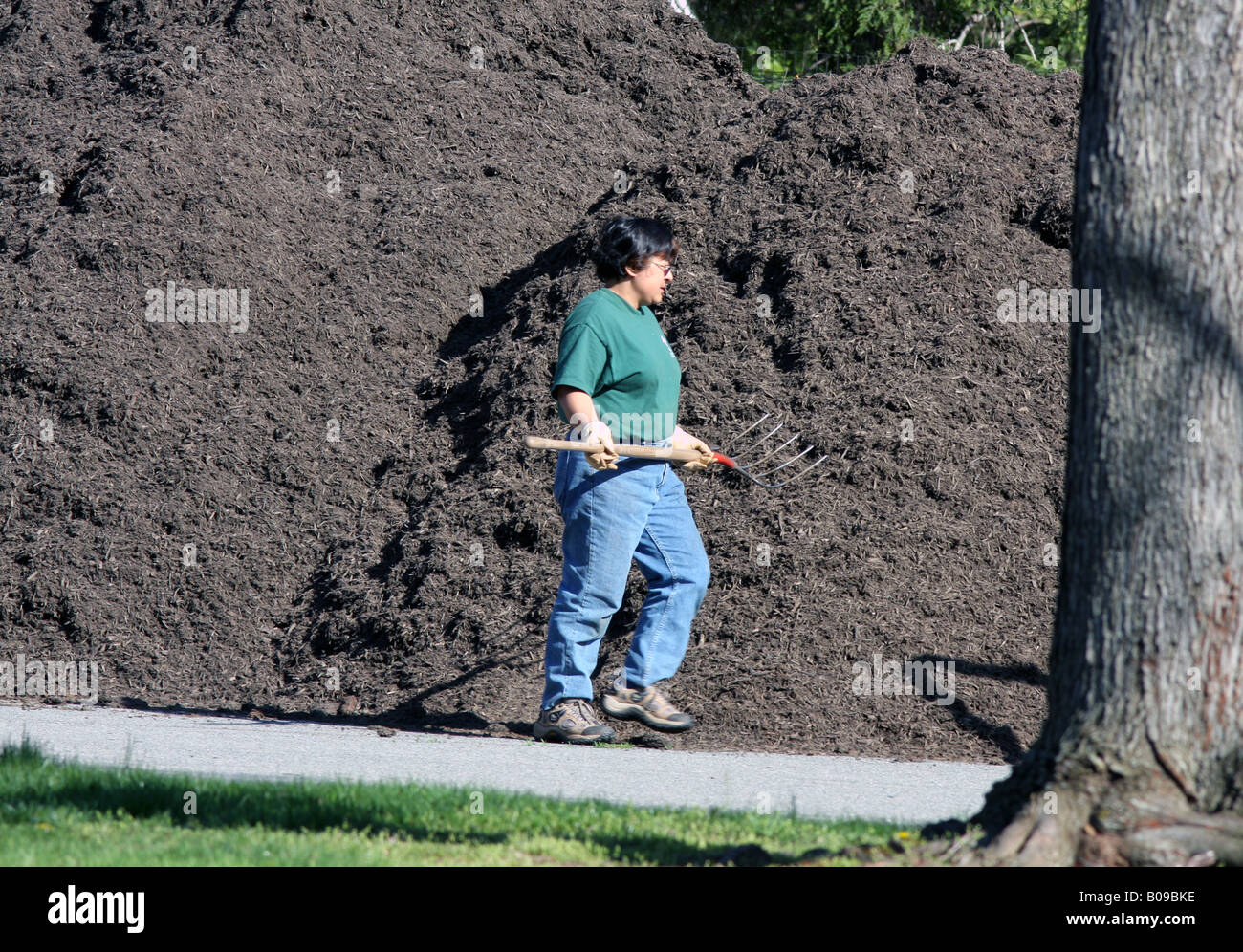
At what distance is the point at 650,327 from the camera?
5477mm

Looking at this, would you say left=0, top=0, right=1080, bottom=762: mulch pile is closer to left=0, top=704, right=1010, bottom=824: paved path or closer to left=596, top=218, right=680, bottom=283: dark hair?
left=0, top=704, right=1010, bottom=824: paved path

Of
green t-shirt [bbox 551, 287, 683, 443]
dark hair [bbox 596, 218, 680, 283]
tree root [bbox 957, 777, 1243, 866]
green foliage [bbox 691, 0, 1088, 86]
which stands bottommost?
tree root [bbox 957, 777, 1243, 866]

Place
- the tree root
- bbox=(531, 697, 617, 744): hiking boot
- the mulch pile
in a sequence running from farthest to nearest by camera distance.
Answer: the mulch pile < bbox=(531, 697, 617, 744): hiking boot < the tree root

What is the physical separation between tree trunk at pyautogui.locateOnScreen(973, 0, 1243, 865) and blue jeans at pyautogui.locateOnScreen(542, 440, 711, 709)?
242 cm

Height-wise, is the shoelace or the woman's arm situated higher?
the woman's arm

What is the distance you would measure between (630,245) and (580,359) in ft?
1.84

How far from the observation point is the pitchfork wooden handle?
495 cm

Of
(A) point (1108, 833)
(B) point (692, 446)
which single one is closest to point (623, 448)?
(B) point (692, 446)

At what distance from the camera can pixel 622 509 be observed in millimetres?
5312

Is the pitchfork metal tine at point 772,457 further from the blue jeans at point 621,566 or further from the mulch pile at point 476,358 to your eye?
the blue jeans at point 621,566

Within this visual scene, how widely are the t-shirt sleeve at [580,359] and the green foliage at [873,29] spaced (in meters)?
10.8

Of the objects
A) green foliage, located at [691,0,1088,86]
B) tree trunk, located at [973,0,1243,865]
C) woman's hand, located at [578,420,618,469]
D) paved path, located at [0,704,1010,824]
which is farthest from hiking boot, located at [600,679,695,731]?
green foliage, located at [691,0,1088,86]

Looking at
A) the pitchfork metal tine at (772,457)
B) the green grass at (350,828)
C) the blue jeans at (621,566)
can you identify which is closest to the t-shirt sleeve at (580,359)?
the blue jeans at (621,566)

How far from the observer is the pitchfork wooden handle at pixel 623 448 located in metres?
4.95
